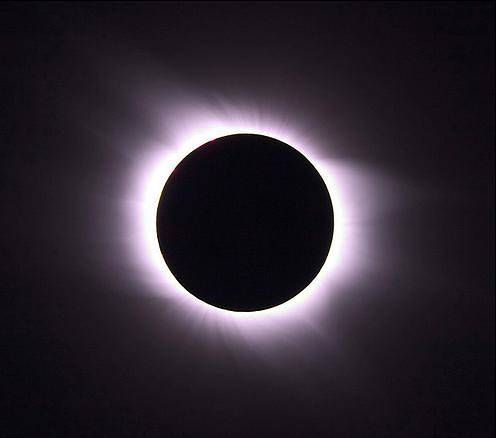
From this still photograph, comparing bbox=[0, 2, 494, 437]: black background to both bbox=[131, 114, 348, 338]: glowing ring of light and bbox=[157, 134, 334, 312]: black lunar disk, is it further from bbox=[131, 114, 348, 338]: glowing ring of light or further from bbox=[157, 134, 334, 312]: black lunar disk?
bbox=[157, 134, 334, 312]: black lunar disk

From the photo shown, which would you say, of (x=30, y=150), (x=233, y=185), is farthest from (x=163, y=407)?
(x=30, y=150)

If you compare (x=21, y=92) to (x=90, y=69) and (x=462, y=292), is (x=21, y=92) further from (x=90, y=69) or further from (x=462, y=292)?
(x=462, y=292)

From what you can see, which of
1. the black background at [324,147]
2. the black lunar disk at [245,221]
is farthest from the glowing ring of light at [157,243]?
the black lunar disk at [245,221]

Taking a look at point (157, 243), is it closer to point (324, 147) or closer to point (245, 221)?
point (245, 221)

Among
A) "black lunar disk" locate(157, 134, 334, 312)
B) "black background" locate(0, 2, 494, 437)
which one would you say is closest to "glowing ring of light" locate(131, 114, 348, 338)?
"black background" locate(0, 2, 494, 437)

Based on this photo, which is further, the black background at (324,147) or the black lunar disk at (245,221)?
the black background at (324,147)

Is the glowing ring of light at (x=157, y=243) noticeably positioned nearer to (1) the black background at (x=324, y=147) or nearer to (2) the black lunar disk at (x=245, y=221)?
(1) the black background at (x=324, y=147)
